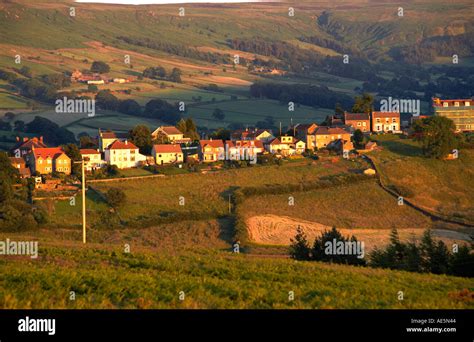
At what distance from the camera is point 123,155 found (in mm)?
63344

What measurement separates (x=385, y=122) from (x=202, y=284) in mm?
63698

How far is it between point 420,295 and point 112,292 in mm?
6626

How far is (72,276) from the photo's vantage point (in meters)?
18.2

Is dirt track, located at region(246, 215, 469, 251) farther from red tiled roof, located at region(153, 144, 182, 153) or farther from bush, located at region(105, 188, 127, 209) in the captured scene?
red tiled roof, located at region(153, 144, 182, 153)

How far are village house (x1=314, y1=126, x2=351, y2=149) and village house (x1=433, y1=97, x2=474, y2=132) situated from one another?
16.6 metres

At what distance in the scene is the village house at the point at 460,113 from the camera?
276 feet

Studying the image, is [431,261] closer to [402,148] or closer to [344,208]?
[344,208]

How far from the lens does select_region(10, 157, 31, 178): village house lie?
192 feet

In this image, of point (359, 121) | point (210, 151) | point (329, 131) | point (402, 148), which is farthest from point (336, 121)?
point (210, 151)
